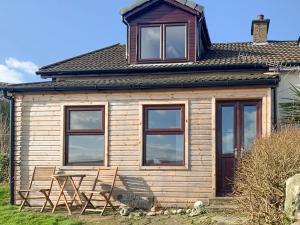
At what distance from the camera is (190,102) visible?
38.9ft

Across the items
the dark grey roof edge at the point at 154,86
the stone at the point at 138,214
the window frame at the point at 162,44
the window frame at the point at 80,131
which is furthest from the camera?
the window frame at the point at 162,44

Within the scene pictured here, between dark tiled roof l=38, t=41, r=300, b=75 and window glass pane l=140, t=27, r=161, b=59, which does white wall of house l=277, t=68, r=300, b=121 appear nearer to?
dark tiled roof l=38, t=41, r=300, b=75

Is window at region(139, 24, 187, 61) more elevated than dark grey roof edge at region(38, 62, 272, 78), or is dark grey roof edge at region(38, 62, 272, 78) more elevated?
window at region(139, 24, 187, 61)

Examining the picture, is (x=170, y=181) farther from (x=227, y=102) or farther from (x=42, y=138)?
(x=42, y=138)

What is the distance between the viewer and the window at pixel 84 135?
1237 centimetres

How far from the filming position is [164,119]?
12062mm

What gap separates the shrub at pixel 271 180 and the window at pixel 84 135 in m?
5.40

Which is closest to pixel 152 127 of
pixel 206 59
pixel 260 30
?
pixel 206 59

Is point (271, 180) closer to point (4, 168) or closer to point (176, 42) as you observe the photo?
point (176, 42)

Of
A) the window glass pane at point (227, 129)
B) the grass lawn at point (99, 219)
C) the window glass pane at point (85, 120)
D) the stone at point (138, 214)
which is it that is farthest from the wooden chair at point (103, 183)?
the window glass pane at point (227, 129)

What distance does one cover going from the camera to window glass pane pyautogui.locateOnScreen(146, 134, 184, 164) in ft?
39.1

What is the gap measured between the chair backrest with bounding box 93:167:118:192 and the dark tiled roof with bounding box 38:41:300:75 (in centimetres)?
368

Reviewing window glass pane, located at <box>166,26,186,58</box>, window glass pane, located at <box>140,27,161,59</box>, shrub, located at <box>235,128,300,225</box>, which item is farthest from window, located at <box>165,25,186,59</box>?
shrub, located at <box>235,128,300,225</box>

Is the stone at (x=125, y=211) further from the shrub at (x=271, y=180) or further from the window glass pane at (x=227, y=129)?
the shrub at (x=271, y=180)
